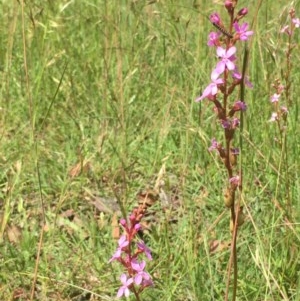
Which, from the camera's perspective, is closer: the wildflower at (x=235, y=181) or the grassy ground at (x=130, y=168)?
the wildflower at (x=235, y=181)

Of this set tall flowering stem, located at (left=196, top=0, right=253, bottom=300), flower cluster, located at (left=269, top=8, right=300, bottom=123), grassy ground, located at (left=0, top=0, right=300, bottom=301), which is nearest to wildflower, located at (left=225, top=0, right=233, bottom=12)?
tall flowering stem, located at (left=196, top=0, right=253, bottom=300)

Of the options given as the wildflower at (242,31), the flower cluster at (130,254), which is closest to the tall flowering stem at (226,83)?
the wildflower at (242,31)

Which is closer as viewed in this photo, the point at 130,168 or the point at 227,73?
the point at 227,73

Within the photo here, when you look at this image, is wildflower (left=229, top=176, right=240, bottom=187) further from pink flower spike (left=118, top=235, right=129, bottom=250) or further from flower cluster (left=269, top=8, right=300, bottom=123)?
flower cluster (left=269, top=8, right=300, bottom=123)

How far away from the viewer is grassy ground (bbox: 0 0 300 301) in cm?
191

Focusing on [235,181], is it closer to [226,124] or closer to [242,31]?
[226,124]

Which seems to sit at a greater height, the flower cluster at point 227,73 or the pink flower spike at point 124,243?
the flower cluster at point 227,73

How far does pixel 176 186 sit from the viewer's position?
8.07ft

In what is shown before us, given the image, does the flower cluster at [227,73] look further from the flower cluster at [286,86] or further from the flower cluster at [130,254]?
the flower cluster at [286,86]

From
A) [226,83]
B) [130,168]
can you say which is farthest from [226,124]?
[130,168]

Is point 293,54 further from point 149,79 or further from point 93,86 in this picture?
point 93,86

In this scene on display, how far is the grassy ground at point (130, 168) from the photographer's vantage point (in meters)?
1.91

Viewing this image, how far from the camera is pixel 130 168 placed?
99.1 inches

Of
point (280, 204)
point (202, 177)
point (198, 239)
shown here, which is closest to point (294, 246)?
point (280, 204)
